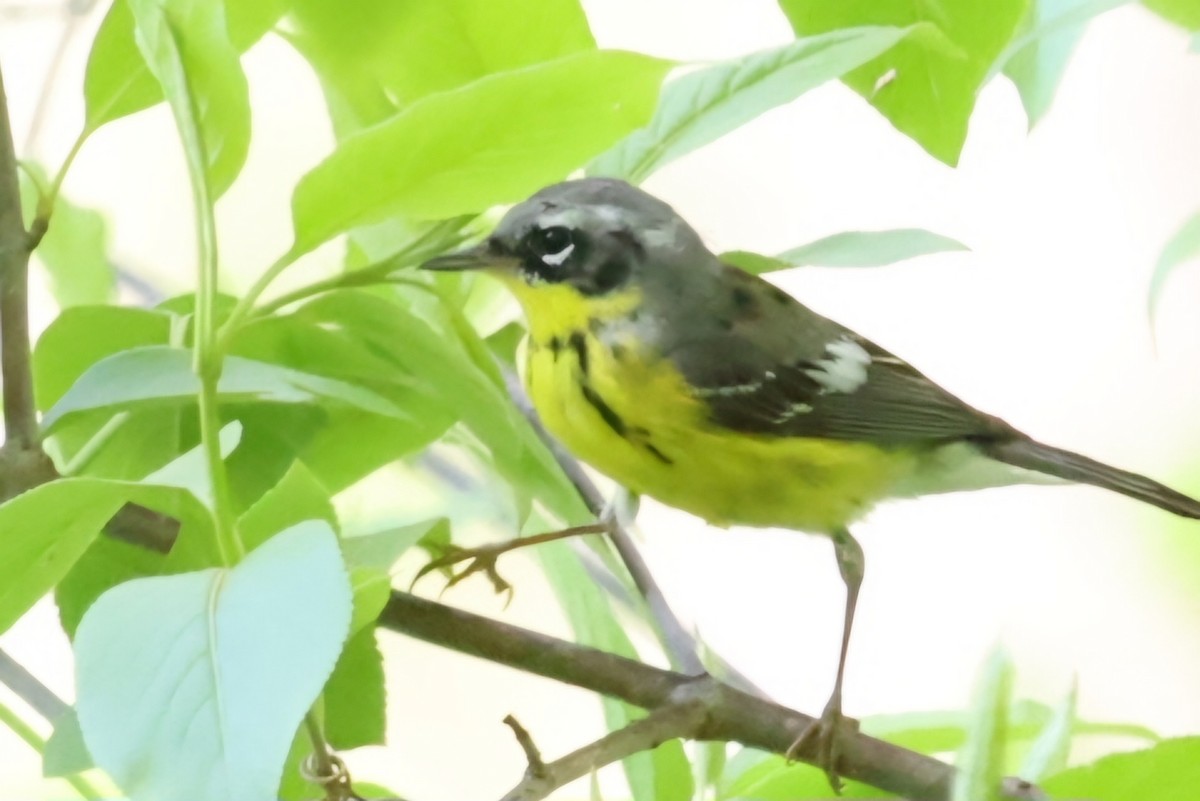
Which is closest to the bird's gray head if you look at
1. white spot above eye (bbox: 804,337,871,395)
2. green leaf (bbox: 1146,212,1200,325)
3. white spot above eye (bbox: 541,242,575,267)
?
white spot above eye (bbox: 541,242,575,267)

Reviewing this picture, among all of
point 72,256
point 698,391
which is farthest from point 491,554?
point 72,256

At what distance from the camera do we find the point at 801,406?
0.69 m

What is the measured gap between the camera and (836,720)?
510mm

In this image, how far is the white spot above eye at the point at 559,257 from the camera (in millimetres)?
601

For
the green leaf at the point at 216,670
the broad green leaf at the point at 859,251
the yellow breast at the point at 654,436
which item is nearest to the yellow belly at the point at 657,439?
the yellow breast at the point at 654,436

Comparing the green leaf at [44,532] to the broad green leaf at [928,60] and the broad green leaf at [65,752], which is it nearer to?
the broad green leaf at [65,752]

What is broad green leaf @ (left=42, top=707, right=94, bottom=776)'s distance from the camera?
35 cm

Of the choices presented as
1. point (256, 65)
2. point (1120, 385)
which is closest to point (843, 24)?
point (256, 65)

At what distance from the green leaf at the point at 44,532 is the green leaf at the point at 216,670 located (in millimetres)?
30

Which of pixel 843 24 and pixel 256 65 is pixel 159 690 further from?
pixel 256 65

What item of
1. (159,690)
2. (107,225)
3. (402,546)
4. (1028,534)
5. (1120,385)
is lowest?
(159,690)

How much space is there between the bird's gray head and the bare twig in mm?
198

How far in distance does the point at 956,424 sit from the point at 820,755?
12.6 inches

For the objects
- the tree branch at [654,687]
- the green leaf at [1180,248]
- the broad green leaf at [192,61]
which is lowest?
the tree branch at [654,687]
